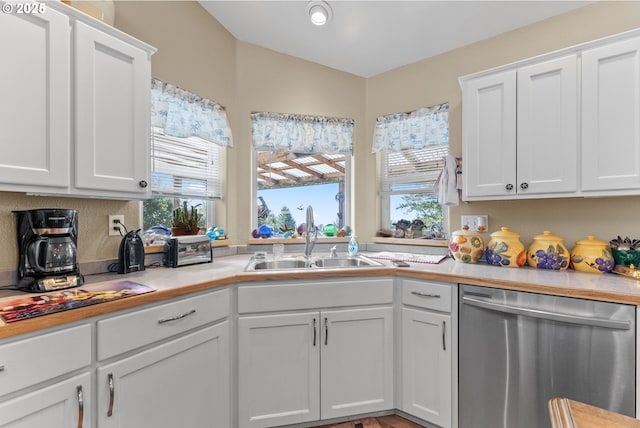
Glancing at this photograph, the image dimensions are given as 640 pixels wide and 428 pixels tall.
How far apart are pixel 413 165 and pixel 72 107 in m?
2.35

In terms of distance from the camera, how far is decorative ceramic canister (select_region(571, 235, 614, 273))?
1.75 metres

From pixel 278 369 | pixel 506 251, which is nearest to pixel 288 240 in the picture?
pixel 278 369

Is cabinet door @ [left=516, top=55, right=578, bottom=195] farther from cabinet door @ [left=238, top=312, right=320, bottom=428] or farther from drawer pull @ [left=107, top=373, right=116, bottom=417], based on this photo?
drawer pull @ [left=107, top=373, right=116, bottom=417]

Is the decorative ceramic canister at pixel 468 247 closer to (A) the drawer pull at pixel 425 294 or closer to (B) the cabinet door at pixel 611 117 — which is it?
(A) the drawer pull at pixel 425 294

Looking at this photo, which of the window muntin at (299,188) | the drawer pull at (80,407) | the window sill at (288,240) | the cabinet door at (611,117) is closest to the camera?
the drawer pull at (80,407)

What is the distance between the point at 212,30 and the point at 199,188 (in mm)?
1182

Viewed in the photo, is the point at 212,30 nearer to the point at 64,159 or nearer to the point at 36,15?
the point at 36,15

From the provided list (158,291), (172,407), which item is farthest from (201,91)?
(172,407)

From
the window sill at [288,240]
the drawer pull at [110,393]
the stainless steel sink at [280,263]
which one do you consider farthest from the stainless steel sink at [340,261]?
the drawer pull at [110,393]

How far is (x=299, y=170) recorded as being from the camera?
2.89 metres

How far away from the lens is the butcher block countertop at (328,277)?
43.8 inches

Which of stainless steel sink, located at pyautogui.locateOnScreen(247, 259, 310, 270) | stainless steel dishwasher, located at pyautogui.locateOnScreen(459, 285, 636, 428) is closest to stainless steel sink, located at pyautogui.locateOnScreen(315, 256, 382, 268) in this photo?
stainless steel sink, located at pyautogui.locateOnScreen(247, 259, 310, 270)

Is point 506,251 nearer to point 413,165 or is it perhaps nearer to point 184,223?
point 413,165

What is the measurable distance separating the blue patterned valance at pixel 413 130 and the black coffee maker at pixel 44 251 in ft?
7.59
